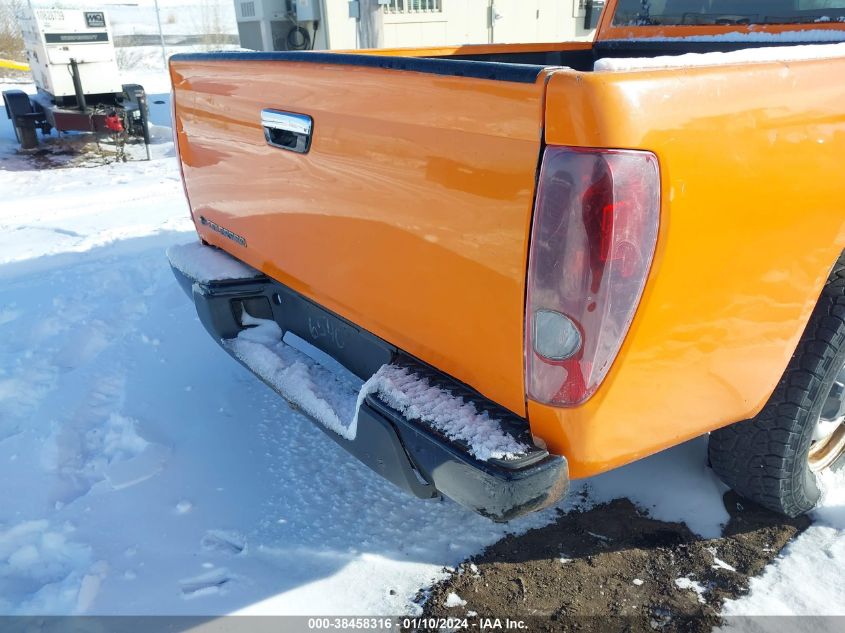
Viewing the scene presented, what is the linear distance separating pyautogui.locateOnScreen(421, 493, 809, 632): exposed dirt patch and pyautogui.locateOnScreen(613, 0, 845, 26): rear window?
197 cm

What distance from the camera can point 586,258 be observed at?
1524 millimetres

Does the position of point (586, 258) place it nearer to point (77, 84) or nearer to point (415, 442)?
Result: point (415, 442)

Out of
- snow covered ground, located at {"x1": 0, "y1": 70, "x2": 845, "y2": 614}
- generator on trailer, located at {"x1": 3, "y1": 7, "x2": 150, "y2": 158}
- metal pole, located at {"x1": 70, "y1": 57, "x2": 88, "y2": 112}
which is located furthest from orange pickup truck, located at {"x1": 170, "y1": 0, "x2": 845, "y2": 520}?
metal pole, located at {"x1": 70, "y1": 57, "x2": 88, "y2": 112}

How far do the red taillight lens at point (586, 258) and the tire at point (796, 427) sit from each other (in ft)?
3.09

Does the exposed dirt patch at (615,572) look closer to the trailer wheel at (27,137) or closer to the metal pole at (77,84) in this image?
the metal pole at (77,84)

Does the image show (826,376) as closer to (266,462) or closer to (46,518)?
(266,462)

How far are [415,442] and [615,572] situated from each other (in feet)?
3.40

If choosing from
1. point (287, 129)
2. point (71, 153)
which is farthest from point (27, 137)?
point (287, 129)

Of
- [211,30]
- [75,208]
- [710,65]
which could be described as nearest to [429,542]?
[710,65]

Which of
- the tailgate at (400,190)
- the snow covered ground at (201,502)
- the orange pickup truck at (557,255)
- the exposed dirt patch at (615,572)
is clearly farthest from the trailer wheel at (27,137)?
the exposed dirt patch at (615,572)

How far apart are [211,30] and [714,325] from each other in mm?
35308

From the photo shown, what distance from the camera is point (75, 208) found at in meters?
6.95

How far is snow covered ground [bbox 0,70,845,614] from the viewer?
7.64 ft

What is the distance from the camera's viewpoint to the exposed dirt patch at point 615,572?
2236mm
